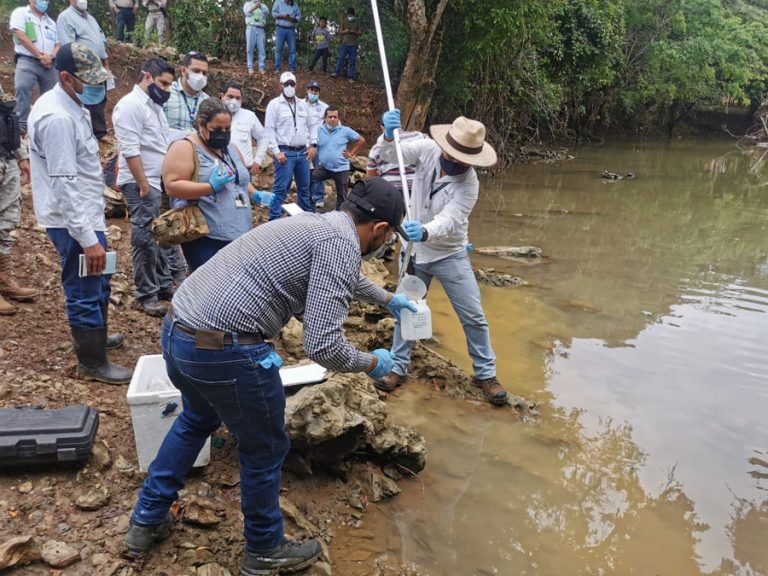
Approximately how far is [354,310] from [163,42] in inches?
483

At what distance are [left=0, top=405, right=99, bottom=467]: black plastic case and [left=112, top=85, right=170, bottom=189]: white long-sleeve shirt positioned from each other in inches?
81.1

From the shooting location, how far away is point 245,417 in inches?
87.6

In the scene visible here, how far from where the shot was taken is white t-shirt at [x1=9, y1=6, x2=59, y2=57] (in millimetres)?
6309

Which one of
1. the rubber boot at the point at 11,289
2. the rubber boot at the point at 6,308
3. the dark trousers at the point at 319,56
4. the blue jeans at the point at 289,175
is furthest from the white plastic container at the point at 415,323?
the dark trousers at the point at 319,56

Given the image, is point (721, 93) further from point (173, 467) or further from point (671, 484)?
point (173, 467)

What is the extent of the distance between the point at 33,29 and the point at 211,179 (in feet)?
15.1

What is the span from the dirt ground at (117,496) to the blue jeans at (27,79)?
11.1 feet

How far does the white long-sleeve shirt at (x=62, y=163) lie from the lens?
10.2 ft

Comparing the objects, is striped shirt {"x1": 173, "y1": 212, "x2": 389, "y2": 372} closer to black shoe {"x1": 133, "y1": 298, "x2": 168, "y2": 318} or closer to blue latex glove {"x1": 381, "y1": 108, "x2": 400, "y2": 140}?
blue latex glove {"x1": 381, "y1": 108, "x2": 400, "y2": 140}

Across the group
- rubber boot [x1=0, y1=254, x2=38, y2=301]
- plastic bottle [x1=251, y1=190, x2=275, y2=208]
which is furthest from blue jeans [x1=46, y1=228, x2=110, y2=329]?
rubber boot [x1=0, y1=254, x2=38, y2=301]

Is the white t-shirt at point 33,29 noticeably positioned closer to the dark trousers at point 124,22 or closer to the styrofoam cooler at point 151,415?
the styrofoam cooler at point 151,415

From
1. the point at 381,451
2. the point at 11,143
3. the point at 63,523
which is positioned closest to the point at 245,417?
the point at 63,523

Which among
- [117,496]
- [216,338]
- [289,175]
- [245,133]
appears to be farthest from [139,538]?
[289,175]

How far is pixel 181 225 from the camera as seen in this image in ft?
11.5
